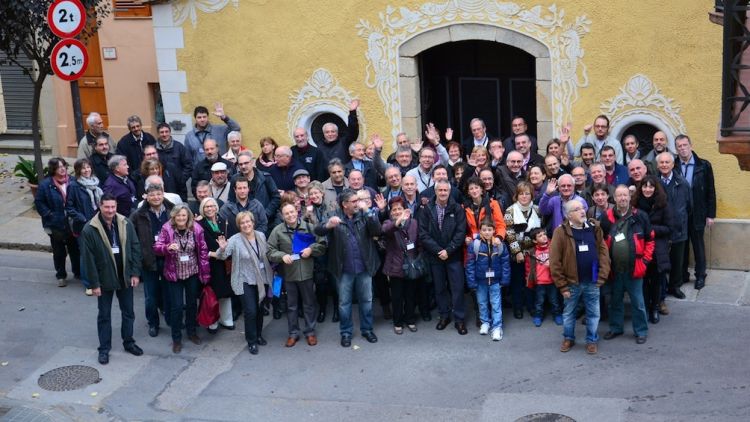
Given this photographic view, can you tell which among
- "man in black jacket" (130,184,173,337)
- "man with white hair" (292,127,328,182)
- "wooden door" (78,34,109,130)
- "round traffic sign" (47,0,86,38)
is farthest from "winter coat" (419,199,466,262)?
"wooden door" (78,34,109,130)

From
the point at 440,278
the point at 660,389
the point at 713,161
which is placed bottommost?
the point at 660,389

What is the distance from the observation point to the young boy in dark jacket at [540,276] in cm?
1197

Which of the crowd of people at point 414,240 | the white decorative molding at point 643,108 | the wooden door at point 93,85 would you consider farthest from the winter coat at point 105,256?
the wooden door at point 93,85

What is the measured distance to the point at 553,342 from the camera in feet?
38.6

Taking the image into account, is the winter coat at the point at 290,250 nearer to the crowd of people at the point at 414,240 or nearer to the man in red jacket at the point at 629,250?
the crowd of people at the point at 414,240

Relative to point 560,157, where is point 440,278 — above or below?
below

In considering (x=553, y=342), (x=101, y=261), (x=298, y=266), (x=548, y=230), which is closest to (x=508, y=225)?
(x=548, y=230)

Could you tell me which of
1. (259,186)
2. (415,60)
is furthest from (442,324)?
(415,60)

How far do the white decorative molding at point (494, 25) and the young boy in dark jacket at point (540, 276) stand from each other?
247cm

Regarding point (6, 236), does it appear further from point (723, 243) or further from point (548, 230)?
point (723, 243)

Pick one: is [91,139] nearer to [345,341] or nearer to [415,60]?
[415,60]

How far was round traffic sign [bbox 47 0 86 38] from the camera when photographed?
13875 mm

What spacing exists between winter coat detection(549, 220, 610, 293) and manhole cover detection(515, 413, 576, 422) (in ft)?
5.11

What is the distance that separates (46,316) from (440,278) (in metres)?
4.58
